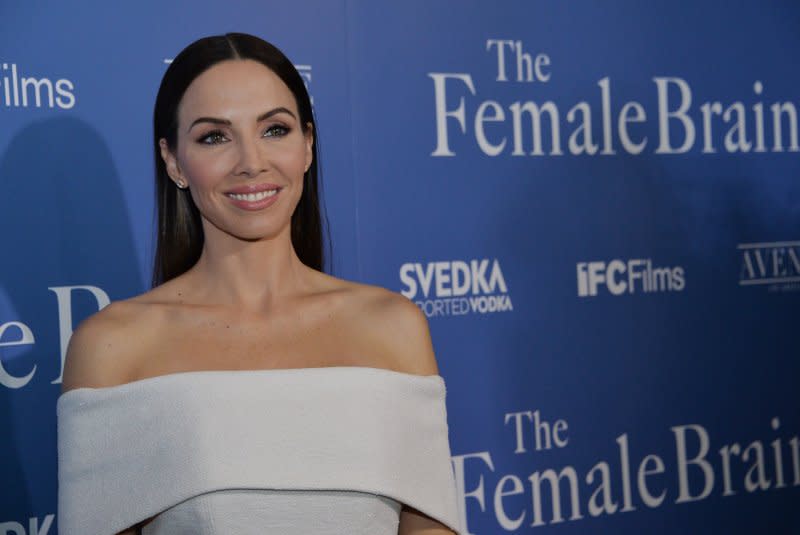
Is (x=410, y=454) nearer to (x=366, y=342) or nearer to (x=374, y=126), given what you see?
(x=366, y=342)

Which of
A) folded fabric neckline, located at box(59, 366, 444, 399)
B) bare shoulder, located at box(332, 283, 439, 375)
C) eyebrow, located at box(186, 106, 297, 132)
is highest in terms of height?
eyebrow, located at box(186, 106, 297, 132)

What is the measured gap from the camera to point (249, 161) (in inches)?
68.3

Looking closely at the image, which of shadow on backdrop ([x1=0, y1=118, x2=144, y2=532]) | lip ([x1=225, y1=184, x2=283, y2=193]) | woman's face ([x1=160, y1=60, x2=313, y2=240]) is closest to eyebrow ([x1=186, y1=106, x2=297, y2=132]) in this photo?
woman's face ([x1=160, y1=60, x2=313, y2=240])

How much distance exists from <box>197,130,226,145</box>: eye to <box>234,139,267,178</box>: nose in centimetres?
4

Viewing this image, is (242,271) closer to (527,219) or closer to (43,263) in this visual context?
(43,263)

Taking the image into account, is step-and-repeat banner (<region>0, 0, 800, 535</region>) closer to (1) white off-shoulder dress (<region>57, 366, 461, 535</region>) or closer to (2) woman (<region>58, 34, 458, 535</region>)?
(2) woman (<region>58, 34, 458, 535</region>)

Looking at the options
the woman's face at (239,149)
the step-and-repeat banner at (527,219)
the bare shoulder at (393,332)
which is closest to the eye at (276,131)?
the woman's face at (239,149)

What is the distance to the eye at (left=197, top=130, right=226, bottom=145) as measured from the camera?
1768 mm

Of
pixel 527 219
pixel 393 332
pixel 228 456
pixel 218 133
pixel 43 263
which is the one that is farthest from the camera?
pixel 527 219

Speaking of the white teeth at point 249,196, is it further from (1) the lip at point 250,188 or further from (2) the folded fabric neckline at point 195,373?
(2) the folded fabric neckline at point 195,373

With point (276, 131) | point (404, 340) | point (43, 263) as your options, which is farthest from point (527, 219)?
point (43, 263)

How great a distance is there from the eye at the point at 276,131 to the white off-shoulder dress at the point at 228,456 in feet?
1.33

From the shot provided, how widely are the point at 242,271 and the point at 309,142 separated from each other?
0.26 metres

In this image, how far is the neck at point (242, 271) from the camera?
1.84 m
